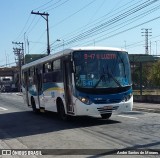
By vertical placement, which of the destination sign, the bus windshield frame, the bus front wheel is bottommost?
the bus front wheel

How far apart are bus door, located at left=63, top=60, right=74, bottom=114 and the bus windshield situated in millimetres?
509

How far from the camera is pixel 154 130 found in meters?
12.9

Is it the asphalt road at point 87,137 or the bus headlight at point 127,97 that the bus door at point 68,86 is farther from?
the bus headlight at point 127,97

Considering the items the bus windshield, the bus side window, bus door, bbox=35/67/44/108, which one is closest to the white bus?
the bus windshield

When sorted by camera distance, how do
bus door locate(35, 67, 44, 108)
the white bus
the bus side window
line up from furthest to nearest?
bus door locate(35, 67, 44, 108) < the bus side window < the white bus

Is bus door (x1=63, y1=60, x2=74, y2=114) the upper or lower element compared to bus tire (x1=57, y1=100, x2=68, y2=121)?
upper

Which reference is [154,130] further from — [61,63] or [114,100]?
[61,63]

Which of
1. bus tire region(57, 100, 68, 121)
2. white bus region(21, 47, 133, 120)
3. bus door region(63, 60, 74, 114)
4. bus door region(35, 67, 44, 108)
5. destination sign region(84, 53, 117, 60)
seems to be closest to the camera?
white bus region(21, 47, 133, 120)

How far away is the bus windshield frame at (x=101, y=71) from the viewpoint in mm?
14984

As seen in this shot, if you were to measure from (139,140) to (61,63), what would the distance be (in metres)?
6.48

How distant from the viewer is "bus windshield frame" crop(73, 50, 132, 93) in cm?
1498

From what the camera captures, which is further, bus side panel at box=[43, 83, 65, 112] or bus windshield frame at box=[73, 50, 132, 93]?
bus side panel at box=[43, 83, 65, 112]

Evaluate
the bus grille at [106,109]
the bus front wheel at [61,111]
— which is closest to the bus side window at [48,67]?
the bus front wheel at [61,111]

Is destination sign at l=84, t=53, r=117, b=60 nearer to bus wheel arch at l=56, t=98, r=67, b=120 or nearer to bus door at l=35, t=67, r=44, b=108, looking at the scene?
bus wheel arch at l=56, t=98, r=67, b=120
